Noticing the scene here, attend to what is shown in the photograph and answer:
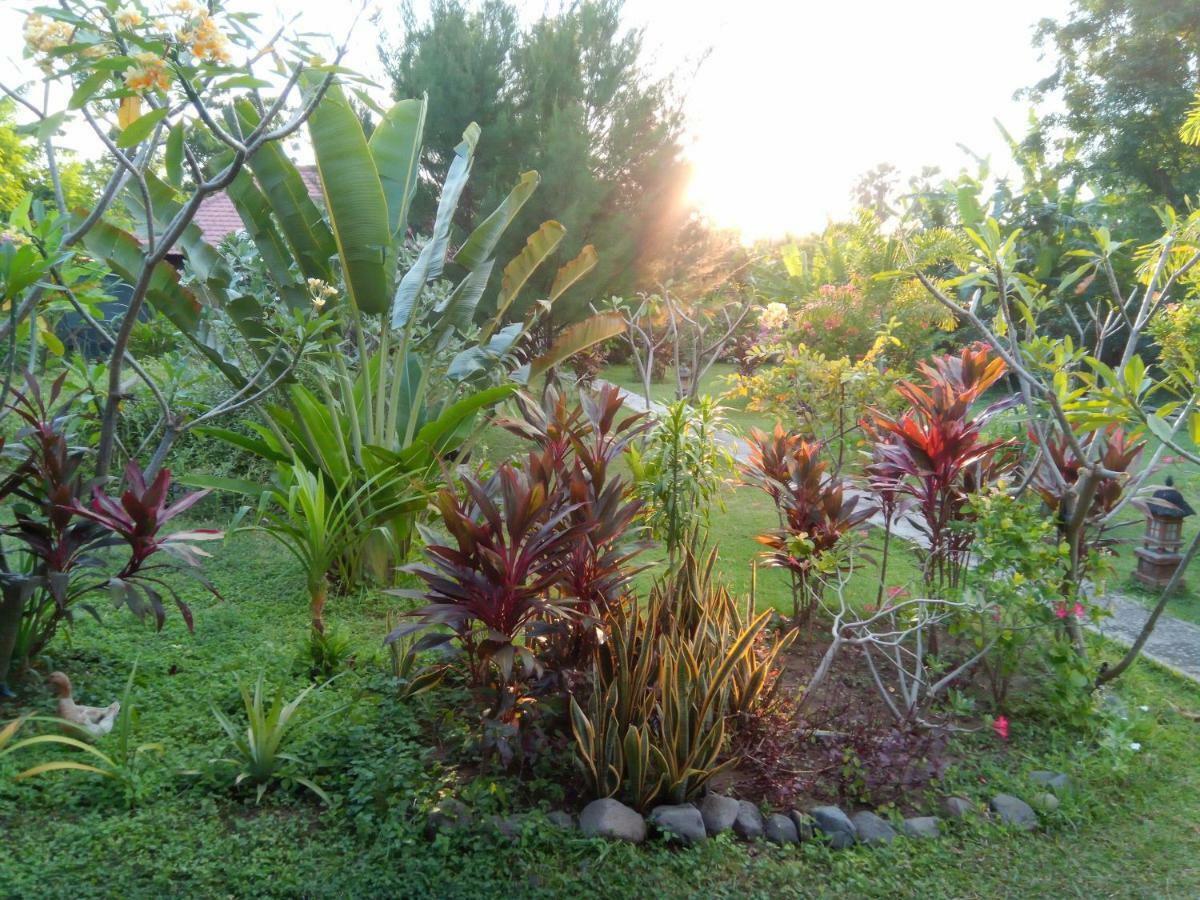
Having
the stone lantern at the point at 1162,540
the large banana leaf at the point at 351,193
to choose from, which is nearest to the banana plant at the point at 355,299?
the large banana leaf at the point at 351,193

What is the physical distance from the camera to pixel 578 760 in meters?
3.26

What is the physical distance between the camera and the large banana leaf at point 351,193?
5543mm

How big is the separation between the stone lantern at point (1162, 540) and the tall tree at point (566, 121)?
23.0ft

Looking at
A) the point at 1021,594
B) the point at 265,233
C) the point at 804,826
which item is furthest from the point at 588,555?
the point at 265,233

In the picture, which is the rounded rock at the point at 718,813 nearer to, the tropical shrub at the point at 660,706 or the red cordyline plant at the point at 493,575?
the tropical shrub at the point at 660,706

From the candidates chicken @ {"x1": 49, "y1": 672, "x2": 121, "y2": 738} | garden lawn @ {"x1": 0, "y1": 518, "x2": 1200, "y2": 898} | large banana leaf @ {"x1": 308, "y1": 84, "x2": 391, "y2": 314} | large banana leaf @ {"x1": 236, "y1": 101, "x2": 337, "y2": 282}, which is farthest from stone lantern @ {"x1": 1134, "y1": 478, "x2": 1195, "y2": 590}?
chicken @ {"x1": 49, "y1": 672, "x2": 121, "y2": 738}

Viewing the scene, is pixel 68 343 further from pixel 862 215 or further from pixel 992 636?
pixel 992 636

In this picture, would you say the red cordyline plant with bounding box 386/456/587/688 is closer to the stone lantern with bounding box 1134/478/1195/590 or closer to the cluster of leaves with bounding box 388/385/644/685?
the cluster of leaves with bounding box 388/385/644/685

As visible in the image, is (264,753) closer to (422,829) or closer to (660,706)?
(422,829)

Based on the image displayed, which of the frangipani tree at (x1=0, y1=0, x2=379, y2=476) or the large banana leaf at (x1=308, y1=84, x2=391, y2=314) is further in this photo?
the large banana leaf at (x1=308, y1=84, x2=391, y2=314)

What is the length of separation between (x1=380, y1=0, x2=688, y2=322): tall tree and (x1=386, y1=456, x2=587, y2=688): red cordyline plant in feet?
26.6

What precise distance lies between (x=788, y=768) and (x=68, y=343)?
40.0ft

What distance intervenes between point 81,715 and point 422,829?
4.92 ft

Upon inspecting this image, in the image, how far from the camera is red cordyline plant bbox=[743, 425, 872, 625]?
497 cm
